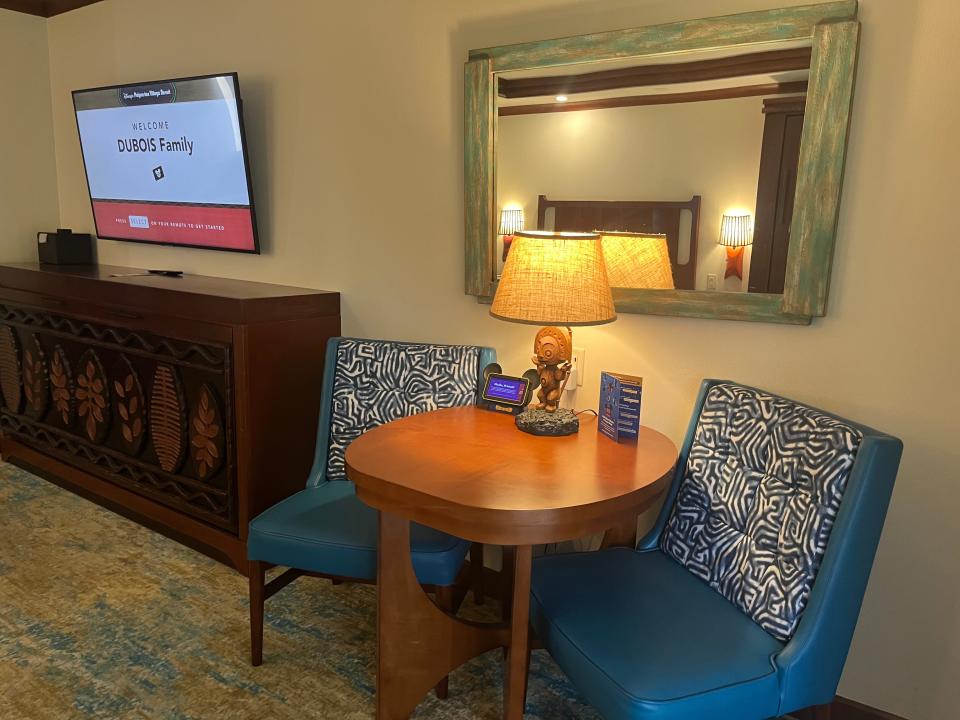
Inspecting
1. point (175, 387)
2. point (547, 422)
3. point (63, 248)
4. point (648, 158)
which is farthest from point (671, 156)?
point (63, 248)

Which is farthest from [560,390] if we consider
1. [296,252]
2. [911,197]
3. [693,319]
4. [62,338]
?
[62,338]

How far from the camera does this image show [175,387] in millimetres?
2648

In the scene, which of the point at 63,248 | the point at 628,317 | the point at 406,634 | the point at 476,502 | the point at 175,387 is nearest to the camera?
the point at 476,502

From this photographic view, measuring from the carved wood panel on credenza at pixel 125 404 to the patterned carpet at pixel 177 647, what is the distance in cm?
29

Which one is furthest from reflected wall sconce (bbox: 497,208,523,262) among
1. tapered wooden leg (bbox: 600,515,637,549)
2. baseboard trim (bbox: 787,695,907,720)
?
baseboard trim (bbox: 787,695,907,720)

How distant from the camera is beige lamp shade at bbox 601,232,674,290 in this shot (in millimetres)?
1960

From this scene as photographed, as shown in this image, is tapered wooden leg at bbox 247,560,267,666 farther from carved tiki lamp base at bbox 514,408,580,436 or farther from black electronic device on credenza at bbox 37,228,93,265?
black electronic device on credenza at bbox 37,228,93,265

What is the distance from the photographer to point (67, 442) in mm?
3207

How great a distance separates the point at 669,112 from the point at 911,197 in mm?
652

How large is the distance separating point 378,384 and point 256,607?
0.77m

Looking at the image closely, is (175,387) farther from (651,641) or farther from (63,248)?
(651,641)

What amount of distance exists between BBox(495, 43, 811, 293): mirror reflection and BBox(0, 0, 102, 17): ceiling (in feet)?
9.08

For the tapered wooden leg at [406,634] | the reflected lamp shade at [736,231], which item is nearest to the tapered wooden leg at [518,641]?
the tapered wooden leg at [406,634]

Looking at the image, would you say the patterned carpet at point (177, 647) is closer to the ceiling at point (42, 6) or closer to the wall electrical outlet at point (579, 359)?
the wall electrical outlet at point (579, 359)
